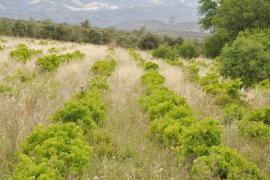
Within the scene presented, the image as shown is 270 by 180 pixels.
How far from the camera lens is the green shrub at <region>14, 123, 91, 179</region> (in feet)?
13.3

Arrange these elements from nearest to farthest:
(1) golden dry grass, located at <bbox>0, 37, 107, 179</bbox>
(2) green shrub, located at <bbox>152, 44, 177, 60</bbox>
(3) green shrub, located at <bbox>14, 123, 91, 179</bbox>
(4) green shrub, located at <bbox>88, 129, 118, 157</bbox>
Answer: (3) green shrub, located at <bbox>14, 123, 91, 179</bbox>, (1) golden dry grass, located at <bbox>0, 37, 107, 179</bbox>, (4) green shrub, located at <bbox>88, 129, 118, 157</bbox>, (2) green shrub, located at <bbox>152, 44, 177, 60</bbox>

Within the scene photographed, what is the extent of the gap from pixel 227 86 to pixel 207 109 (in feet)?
4.26

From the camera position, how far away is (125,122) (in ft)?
24.5

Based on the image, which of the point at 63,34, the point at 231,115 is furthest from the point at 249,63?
the point at 63,34

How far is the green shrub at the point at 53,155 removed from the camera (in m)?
4.05

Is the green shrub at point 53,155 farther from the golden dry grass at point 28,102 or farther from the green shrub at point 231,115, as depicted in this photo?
the green shrub at point 231,115

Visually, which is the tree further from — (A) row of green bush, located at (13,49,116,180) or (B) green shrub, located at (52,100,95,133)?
(A) row of green bush, located at (13,49,116,180)

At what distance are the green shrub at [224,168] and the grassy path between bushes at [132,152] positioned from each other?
1.18 ft

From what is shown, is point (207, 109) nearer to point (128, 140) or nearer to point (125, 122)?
point (125, 122)

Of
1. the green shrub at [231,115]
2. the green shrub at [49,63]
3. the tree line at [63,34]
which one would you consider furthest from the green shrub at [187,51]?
the green shrub at [231,115]

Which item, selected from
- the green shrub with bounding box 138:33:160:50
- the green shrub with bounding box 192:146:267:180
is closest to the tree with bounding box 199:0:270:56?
the green shrub with bounding box 138:33:160:50

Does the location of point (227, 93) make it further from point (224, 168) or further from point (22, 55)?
point (22, 55)

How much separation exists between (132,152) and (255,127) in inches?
92.9

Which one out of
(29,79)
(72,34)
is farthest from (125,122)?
(72,34)
